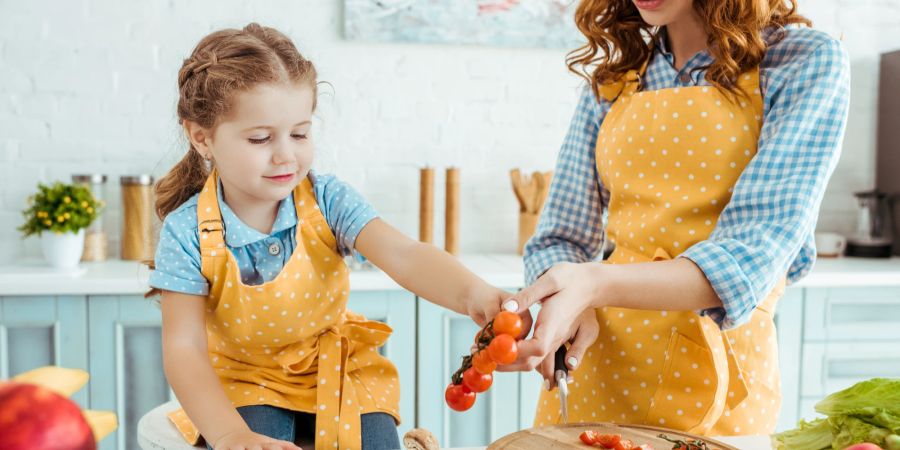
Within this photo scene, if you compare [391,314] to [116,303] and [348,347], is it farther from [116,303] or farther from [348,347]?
[348,347]

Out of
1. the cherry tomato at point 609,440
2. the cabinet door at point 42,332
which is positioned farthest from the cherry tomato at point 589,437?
the cabinet door at point 42,332

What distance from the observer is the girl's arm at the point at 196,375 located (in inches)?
46.6

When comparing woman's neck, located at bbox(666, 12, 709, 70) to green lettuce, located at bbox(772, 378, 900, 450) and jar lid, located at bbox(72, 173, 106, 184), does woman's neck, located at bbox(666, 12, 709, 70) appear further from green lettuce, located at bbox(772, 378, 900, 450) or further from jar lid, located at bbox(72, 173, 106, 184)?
jar lid, located at bbox(72, 173, 106, 184)

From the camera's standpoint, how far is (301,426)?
56.2 inches

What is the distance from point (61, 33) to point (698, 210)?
7.88 feet

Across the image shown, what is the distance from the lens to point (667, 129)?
4.65ft

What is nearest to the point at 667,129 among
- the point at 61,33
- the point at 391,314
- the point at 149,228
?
the point at 391,314

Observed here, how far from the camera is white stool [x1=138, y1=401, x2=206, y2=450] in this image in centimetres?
133

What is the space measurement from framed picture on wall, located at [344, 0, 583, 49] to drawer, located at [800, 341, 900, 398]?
1439 mm

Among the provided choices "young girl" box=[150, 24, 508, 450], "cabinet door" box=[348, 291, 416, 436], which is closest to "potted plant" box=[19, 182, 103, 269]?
"cabinet door" box=[348, 291, 416, 436]

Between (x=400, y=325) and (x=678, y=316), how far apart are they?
1.44 m

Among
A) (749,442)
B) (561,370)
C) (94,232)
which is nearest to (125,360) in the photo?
(94,232)

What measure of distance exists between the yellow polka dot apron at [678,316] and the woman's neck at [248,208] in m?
0.59

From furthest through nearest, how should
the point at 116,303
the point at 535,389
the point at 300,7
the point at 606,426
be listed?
1. the point at 300,7
2. the point at 535,389
3. the point at 116,303
4. the point at 606,426
